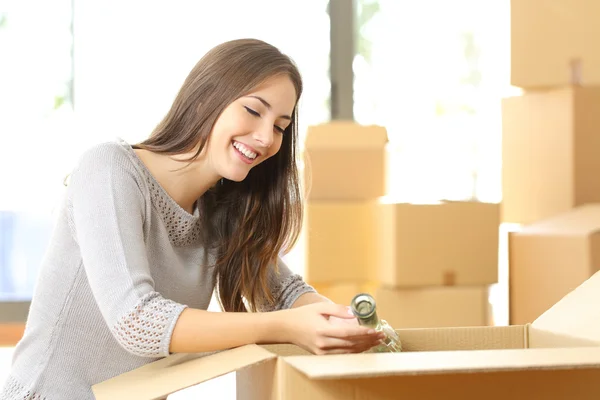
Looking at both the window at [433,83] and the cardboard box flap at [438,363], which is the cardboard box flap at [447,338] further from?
the window at [433,83]

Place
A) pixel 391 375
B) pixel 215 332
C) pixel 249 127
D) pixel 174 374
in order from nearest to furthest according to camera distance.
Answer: pixel 391 375
pixel 174 374
pixel 215 332
pixel 249 127

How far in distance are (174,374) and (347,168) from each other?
1.93m

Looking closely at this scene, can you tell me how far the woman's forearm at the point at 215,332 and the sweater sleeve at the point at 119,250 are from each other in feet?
0.05

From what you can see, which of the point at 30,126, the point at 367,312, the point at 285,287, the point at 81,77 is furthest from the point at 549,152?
the point at 30,126

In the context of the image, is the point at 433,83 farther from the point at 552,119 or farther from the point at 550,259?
the point at 550,259

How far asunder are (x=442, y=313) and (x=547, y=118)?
668 millimetres

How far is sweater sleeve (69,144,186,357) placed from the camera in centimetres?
105

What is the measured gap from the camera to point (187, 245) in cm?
135

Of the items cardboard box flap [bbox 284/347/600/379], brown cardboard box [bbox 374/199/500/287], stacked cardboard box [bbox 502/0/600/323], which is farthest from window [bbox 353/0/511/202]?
cardboard box flap [bbox 284/347/600/379]

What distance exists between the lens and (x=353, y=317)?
1034 mm

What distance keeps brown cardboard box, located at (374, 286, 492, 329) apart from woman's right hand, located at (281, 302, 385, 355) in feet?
5.02

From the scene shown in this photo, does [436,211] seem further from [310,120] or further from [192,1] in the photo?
[192,1]

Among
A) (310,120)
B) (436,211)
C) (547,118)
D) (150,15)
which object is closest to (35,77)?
(150,15)

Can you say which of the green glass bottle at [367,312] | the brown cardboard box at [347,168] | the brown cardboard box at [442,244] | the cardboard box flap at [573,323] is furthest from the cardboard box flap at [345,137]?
the green glass bottle at [367,312]
